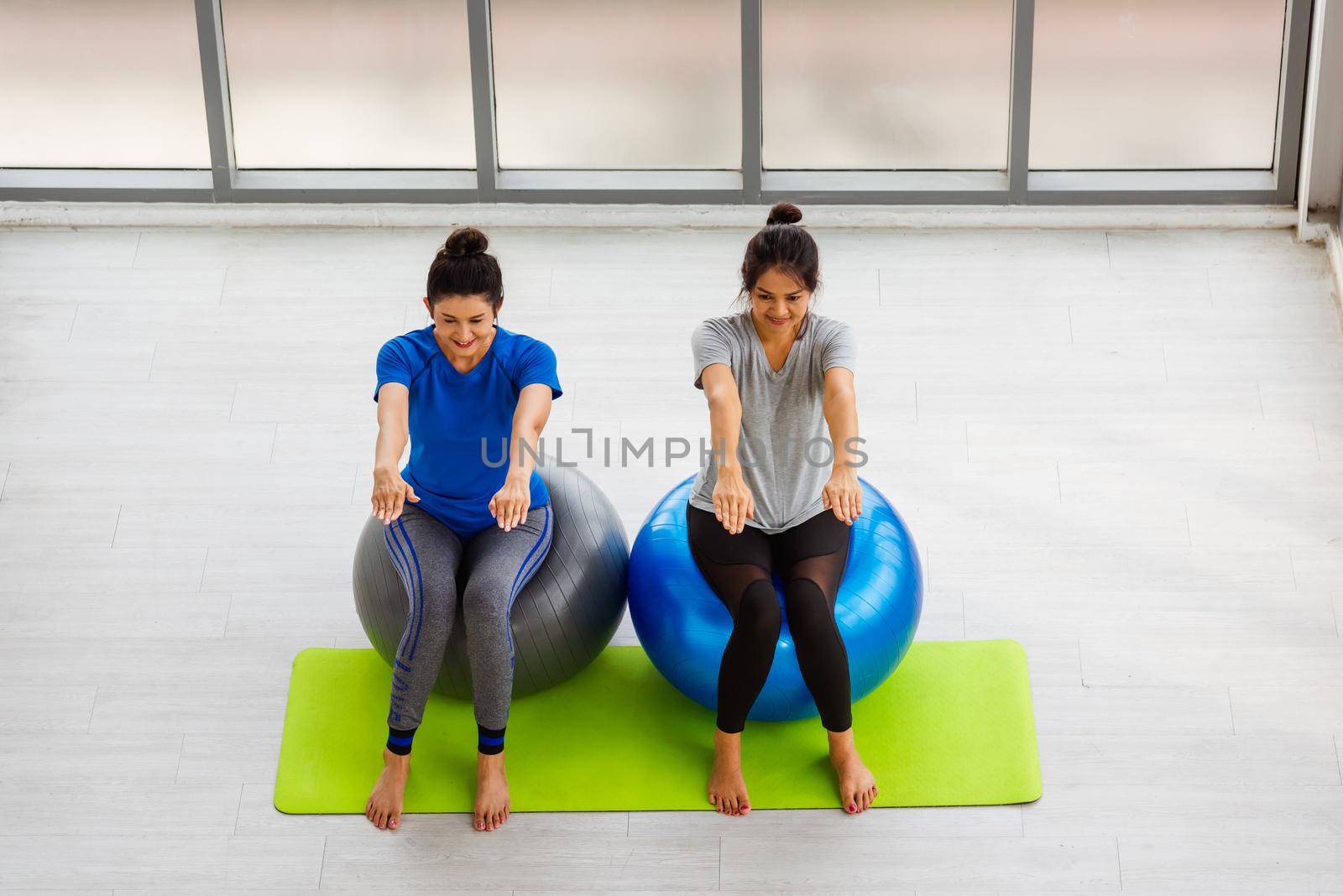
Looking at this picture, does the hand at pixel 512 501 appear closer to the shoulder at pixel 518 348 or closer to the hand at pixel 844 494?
the shoulder at pixel 518 348

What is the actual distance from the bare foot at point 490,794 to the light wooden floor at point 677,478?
0.15 ft

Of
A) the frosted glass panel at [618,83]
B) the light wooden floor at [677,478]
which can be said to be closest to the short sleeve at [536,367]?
the light wooden floor at [677,478]

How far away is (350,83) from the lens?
4.59 meters

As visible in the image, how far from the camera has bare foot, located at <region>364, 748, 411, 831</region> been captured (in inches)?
116

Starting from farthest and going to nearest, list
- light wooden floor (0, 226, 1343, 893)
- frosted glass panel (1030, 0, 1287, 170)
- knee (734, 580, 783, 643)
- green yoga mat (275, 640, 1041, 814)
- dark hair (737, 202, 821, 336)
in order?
frosted glass panel (1030, 0, 1287, 170), green yoga mat (275, 640, 1041, 814), light wooden floor (0, 226, 1343, 893), knee (734, 580, 783, 643), dark hair (737, 202, 821, 336)

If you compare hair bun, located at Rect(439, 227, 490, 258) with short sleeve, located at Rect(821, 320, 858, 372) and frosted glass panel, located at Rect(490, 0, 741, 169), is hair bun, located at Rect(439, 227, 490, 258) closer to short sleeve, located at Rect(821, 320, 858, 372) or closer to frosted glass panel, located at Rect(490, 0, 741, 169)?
short sleeve, located at Rect(821, 320, 858, 372)

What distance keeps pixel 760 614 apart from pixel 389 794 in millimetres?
851

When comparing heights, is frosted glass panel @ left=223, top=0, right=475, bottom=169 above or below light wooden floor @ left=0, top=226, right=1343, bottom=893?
above

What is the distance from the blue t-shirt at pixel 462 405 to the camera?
9.51 ft

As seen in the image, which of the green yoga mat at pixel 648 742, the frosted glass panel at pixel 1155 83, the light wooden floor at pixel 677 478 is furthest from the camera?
the frosted glass panel at pixel 1155 83

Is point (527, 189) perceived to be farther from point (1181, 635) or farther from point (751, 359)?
point (1181, 635)

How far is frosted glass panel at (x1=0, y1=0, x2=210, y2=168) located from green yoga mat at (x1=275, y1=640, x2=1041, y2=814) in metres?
2.15

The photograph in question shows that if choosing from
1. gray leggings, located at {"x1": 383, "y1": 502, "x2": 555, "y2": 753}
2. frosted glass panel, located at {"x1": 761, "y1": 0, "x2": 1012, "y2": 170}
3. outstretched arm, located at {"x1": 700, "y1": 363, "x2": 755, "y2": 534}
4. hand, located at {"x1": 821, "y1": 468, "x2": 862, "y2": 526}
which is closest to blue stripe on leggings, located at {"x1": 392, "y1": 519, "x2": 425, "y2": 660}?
gray leggings, located at {"x1": 383, "y1": 502, "x2": 555, "y2": 753}

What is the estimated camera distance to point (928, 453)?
3.86 meters
